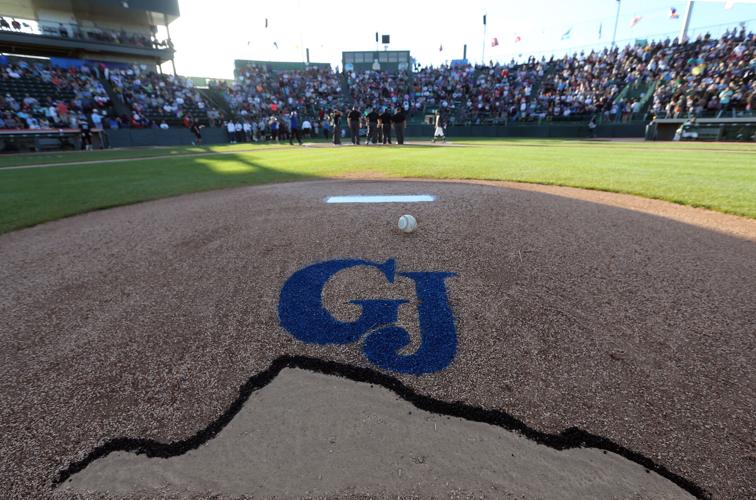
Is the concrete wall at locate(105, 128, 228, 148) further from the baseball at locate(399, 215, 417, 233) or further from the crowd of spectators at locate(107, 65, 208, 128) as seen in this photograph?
the baseball at locate(399, 215, 417, 233)

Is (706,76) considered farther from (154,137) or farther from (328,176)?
(154,137)

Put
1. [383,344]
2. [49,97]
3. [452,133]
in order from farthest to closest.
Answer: [452,133], [49,97], [383,344]

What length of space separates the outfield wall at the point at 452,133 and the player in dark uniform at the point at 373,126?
39.1ft

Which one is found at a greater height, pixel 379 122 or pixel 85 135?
pixel 379 122

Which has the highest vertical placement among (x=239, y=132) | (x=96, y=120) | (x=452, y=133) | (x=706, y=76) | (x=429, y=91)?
(x=429, y=91)

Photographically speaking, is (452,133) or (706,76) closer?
(706,76)

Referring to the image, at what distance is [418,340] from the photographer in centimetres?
241

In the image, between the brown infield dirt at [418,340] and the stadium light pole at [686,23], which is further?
the stadium light pole at [686,23]

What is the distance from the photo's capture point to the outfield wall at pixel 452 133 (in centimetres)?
2473

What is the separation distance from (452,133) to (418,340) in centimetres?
3280

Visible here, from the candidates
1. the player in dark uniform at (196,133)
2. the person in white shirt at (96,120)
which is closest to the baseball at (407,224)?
the player in dark uniform at (196,133)

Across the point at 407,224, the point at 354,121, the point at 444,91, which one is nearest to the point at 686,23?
the point at 444,91

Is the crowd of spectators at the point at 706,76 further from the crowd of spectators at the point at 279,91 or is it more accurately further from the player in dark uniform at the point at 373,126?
the crowd of spectators at the point at 279,91

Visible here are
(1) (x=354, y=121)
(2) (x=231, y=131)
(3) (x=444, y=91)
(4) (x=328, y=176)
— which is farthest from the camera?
(3) (x=444, y=91)
